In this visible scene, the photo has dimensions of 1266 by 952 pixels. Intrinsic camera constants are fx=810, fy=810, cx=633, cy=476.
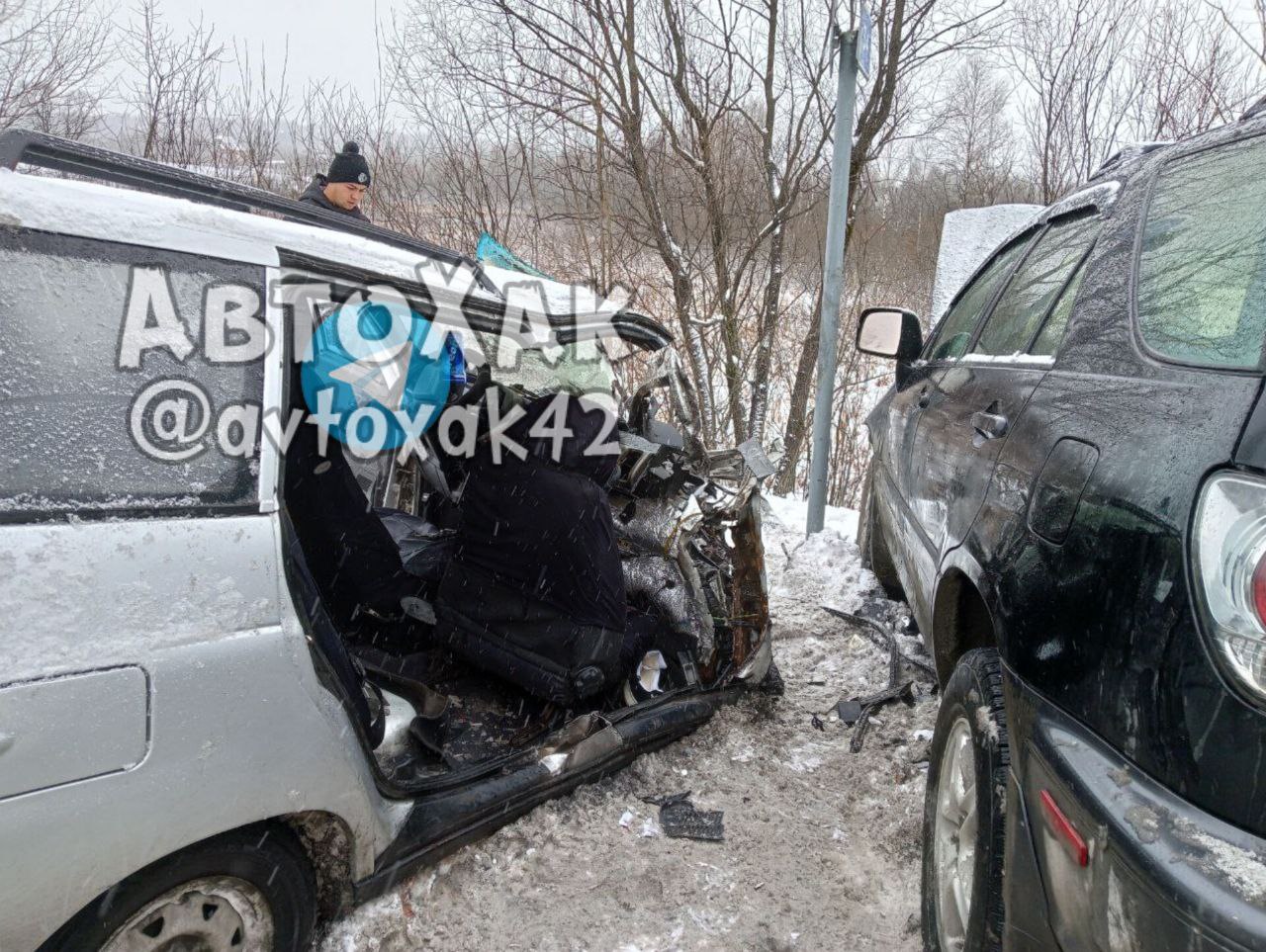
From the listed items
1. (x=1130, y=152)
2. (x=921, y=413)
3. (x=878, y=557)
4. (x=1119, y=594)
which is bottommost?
(x=878, y=557)

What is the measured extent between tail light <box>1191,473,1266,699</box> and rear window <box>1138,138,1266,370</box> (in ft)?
0.84

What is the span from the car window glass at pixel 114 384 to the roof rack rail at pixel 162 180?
434mm

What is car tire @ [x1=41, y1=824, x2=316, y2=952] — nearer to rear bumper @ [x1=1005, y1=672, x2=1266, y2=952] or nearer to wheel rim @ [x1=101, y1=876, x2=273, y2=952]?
wheel rim @ [x1=101, y1=876, x2=273, y2=952]

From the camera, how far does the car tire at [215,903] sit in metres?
1.48

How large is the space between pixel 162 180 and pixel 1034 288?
2.57 metres

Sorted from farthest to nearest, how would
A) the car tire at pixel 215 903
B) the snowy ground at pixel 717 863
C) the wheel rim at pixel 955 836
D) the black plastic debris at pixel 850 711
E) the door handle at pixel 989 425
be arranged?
the black plastic debris at pixel 850 711, the snowy ground at pixel 717 863, the door handle at pixel 989 425, the wheel rim at pixel 955 836, the car tire at pixel 215 903

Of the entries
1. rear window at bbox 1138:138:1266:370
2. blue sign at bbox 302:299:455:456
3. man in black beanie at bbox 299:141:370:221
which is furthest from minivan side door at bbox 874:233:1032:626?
man in black beanie at bbox 299:141:370:221

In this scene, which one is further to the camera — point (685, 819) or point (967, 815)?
point (685, 819)

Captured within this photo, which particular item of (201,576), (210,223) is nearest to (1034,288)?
(210,223)

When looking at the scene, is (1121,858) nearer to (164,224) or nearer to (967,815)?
(967,815)

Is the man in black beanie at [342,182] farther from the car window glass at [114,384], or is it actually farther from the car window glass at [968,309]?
the car window glass at [114,384]

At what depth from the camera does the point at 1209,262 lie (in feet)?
5.06

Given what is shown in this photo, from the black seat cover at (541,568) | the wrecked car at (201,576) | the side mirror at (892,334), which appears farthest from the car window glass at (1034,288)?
the black seat cover at (541,568)

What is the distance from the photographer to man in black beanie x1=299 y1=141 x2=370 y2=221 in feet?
16.3
